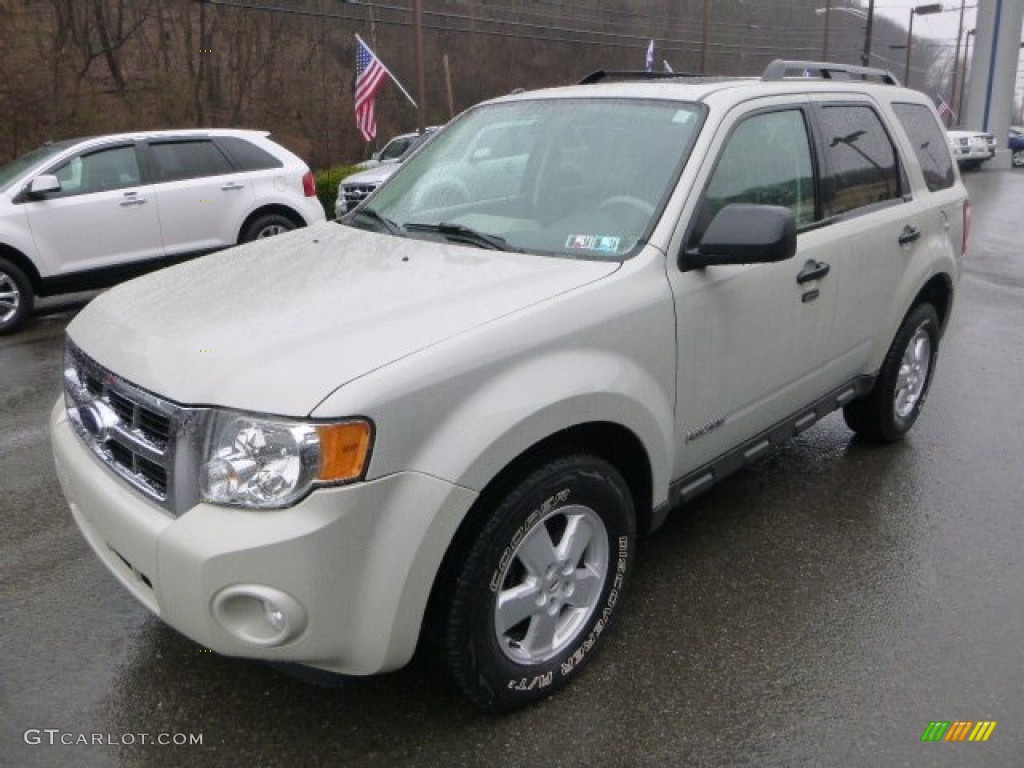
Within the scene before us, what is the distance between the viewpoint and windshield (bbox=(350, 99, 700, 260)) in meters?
3.10

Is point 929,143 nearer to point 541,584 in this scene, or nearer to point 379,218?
point 379,218

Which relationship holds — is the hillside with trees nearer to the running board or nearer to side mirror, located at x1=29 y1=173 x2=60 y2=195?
side mirror, located at x1=29 y1=173 x2=60 y2=195

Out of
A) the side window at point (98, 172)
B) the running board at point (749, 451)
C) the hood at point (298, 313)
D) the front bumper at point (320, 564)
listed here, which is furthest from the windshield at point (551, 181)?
the side window at point (98, 172)

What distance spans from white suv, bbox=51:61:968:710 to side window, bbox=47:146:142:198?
591 cm

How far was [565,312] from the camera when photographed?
262 cm

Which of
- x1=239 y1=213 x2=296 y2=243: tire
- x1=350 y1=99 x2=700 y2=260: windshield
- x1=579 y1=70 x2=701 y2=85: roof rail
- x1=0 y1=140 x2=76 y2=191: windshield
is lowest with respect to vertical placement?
x1=239 y1=213 x2=296 y2=243: tire

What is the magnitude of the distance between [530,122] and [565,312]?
1.37 meters

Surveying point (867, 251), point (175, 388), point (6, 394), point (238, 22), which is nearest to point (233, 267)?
point (175, 388)

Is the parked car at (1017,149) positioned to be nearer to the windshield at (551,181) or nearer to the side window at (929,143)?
the side window at (929,143)

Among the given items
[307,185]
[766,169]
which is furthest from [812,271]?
[307,185]

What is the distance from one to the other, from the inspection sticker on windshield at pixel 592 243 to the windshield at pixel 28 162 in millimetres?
7253

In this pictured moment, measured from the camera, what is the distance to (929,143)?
484cm

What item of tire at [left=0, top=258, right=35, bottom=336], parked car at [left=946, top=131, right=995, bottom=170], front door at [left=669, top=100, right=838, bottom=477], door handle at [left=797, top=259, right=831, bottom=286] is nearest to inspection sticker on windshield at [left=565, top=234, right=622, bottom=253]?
front door at [left=669, top=100, right=838, bottom=477]

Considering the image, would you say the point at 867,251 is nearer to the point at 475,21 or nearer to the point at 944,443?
the point at 944,443
